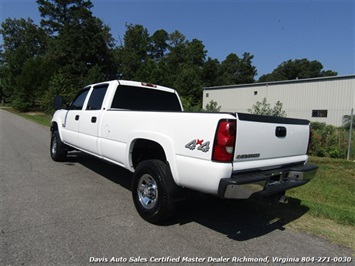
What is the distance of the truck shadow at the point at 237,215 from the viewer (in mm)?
3938

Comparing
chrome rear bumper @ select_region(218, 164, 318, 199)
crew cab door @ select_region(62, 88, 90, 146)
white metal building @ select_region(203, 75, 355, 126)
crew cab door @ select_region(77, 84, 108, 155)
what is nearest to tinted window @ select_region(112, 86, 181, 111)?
crew cab door @ select_region(77, 84, 108, 155)

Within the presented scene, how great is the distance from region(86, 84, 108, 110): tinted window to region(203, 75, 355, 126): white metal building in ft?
69.4

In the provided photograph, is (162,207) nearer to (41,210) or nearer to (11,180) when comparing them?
(41,210)

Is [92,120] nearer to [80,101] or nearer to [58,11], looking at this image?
[80,101]

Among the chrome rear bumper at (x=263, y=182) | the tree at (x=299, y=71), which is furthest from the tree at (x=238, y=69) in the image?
the chrome rear bumper at (x=263, y=182)

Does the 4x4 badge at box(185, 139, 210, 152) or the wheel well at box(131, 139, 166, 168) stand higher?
the 4x4 badge at box(185, 139, 210, 152)

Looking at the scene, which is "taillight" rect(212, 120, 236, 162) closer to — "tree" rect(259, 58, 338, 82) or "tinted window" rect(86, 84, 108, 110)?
"tinted window" rect(86, 84, 108, 110)

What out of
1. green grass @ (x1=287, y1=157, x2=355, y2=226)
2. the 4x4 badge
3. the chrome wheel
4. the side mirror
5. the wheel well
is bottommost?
green grass @ (x1=287, y1=157, x2=355, y2=226)

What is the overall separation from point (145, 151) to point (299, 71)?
84115 mm

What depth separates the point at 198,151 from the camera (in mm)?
3322

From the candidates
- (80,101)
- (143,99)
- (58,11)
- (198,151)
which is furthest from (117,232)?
(58,11)

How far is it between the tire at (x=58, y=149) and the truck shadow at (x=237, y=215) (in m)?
2.89

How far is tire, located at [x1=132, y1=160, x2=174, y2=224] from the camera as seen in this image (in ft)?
12.4

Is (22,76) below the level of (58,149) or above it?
above
